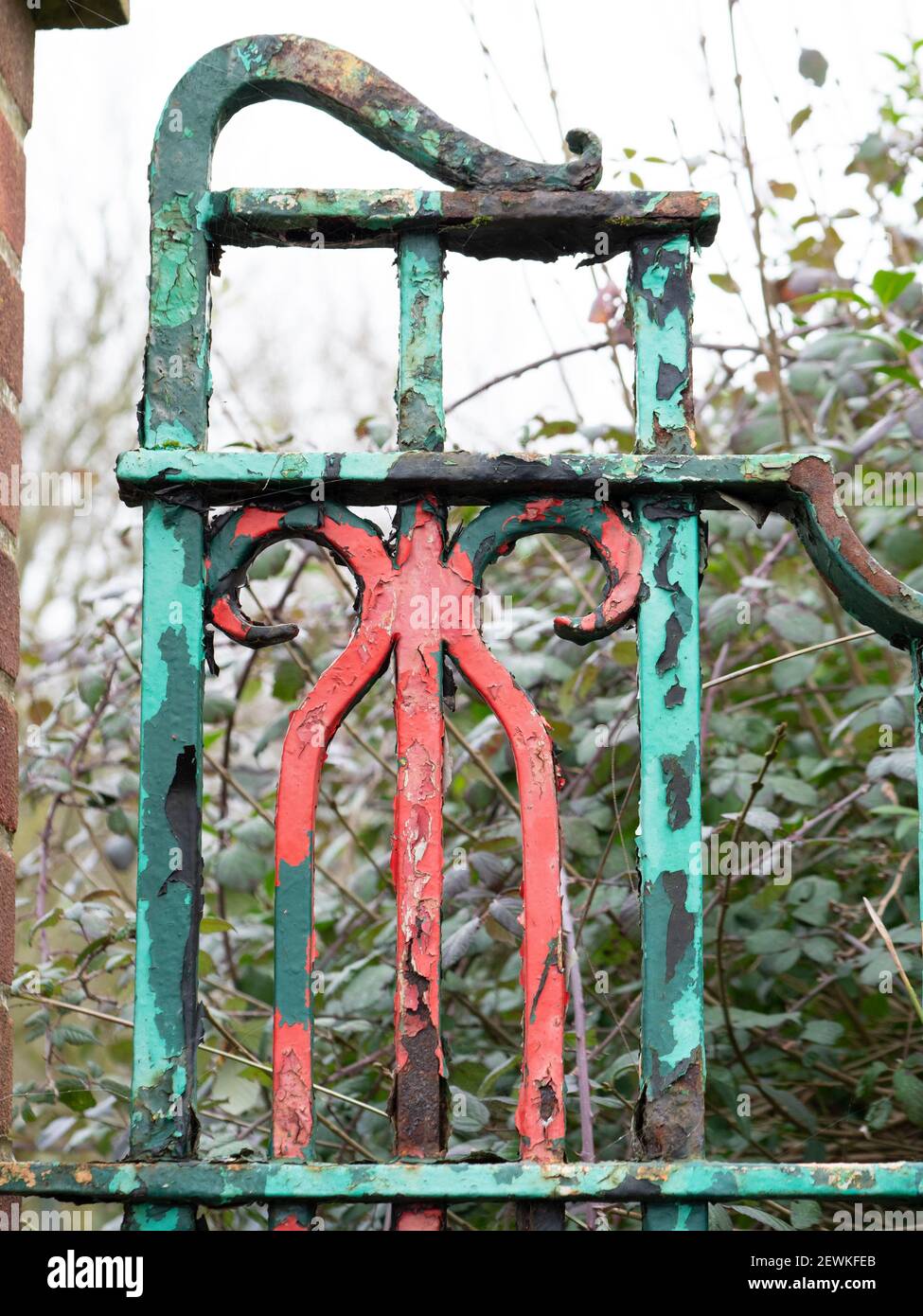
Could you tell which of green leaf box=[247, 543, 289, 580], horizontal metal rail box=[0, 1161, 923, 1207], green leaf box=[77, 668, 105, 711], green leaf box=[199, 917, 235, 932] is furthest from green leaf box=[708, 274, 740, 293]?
horizontal metal rail box=[0, 1161, 923, 1207]

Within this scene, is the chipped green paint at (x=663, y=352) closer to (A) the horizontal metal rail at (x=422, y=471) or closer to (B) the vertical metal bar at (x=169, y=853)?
(A) the horizontal metal rail at (x=422, y=471)

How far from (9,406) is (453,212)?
1.60ft

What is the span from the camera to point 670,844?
1077mm

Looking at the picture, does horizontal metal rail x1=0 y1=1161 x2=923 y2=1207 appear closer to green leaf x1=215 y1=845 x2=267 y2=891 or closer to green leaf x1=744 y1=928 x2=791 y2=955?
green leaf x1=744 y1=928 x2=791 y2=955

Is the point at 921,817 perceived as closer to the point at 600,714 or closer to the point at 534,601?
the point at 600,714

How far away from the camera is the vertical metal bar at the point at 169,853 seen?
3.40 ft

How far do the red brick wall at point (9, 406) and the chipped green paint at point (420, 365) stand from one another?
399 mm

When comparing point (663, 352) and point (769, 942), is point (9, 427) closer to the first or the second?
point (663, 352)

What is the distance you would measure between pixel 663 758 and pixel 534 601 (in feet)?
4.45

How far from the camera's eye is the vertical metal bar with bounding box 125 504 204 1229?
104 centimetres

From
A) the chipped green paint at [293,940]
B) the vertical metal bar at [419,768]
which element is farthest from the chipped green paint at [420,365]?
the chipped green paint at [293,940]

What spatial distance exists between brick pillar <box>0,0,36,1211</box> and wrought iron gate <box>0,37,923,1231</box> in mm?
190

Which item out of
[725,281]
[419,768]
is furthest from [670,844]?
[725,281]
